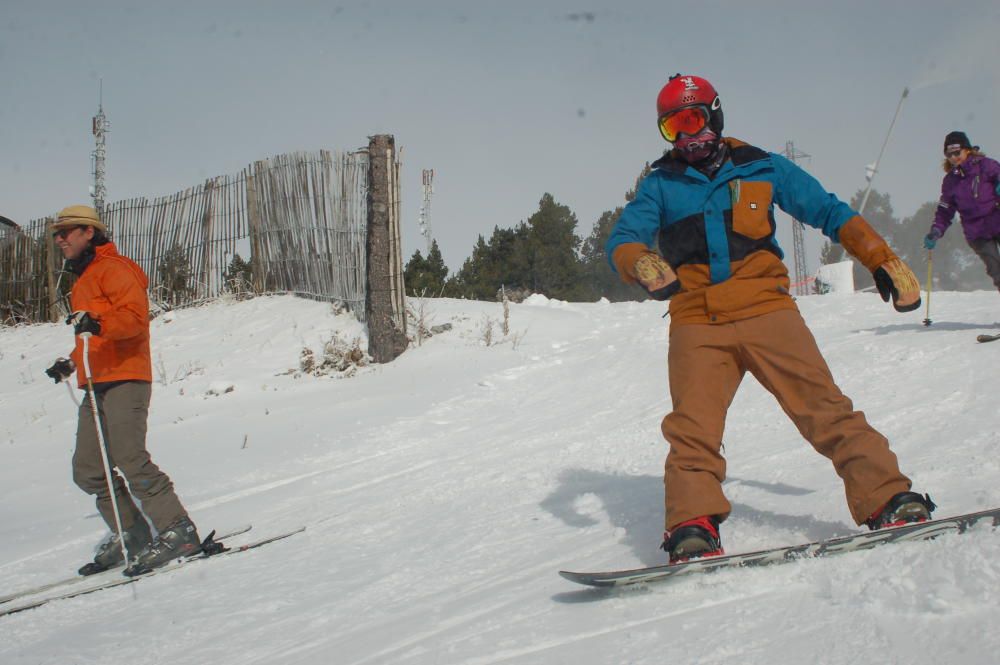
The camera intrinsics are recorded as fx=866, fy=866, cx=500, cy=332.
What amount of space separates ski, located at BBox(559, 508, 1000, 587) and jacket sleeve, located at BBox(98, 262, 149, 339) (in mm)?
2635

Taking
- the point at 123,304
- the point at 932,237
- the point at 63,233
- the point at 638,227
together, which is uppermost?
the point at 932,237

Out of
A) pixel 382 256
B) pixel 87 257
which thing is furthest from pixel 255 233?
pixel 87 257

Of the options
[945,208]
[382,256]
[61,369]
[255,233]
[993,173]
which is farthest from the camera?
[255,233]

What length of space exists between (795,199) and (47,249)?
15.9 m

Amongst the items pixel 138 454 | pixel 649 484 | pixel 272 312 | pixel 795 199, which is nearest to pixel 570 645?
pixel 795 199

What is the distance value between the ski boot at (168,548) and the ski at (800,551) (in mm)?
2378

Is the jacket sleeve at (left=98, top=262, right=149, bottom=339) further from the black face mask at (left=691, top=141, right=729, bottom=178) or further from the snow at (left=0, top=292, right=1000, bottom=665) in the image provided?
the black face mask at (left=691, top=141, right=729, bottom=178)

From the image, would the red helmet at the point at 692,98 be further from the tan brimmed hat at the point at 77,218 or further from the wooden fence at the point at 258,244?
the wooden fence at the point at 258,244

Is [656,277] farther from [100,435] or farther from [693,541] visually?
[100,435]

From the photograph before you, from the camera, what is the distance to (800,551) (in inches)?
99.3

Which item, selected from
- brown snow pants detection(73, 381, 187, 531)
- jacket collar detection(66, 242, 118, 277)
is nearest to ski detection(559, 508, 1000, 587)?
brown snow pants detection(73, 381, 187, 531)

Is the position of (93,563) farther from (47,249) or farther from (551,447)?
(47,249)

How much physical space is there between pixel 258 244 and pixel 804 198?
10.4m

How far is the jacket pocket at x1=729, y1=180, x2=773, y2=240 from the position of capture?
9.62 feet
